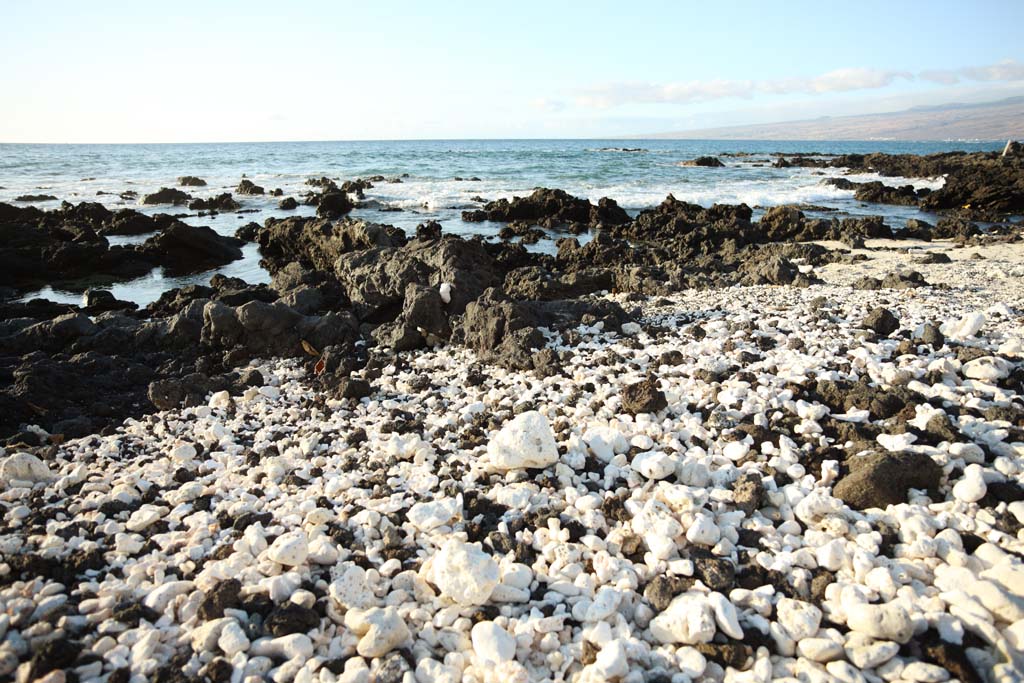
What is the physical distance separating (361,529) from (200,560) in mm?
770

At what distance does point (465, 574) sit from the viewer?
2551mm

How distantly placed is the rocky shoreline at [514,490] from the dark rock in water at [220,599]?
0.5 inches

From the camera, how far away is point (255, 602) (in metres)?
2.58

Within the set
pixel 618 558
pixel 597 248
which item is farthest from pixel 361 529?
pixel 597 248

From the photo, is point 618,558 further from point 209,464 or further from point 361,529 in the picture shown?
point 209,464

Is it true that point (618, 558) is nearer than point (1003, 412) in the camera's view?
Yes

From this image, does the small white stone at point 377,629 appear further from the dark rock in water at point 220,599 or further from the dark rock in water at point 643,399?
the dark rock in water at point 643,399

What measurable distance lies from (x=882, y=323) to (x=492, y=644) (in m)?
4.65

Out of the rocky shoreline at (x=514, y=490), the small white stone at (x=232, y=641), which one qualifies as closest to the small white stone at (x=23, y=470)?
the rocky shoreline at (x=514, y=490)

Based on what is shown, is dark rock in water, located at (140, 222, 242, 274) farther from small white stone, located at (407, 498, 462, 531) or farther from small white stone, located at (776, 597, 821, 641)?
small white stone, located at (776, 597, 821, 641)

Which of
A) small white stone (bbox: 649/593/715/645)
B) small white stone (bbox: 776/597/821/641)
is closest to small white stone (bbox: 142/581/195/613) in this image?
small white stone (bbox: 649/593/715/645)

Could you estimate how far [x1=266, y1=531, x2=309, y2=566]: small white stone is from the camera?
2775mm

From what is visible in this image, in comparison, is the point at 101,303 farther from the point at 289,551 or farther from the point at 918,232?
the point at 918,232

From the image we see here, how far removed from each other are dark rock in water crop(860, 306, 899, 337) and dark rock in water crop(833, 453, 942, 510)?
241 cm
